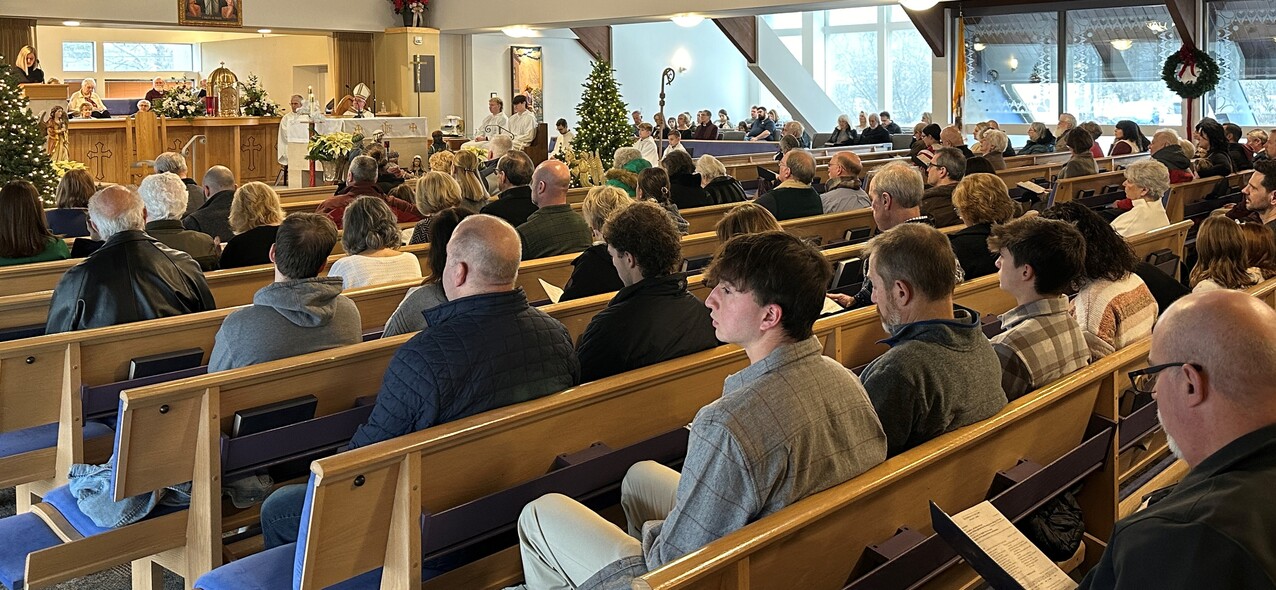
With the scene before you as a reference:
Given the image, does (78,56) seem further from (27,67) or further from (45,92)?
(45,92)

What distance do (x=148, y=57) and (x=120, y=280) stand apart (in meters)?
18.2

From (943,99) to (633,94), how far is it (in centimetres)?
666

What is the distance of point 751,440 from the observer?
1947mm

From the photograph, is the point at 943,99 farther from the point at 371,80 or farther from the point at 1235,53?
the point at 371,80

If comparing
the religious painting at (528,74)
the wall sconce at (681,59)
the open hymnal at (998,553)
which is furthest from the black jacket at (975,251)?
the wall sconce at (681,59)

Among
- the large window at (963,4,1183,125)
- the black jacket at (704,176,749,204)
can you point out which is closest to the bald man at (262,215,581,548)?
the black jacket at (704,176,749,204)

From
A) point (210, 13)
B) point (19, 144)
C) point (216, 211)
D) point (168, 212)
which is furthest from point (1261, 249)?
point (210, 13)

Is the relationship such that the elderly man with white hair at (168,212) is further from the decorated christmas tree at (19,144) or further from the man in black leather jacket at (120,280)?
the decorated christmas tree at (19,144)

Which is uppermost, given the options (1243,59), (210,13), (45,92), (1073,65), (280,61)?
(280,61)

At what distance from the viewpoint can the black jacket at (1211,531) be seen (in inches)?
50.5

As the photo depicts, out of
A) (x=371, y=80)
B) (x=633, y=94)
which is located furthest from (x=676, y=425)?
(x=633, y=94)

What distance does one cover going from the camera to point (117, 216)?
388 centimetres

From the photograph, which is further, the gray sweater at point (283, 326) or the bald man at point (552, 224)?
the bald man at point (552, 224)

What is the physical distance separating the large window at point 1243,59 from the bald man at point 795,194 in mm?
8517
